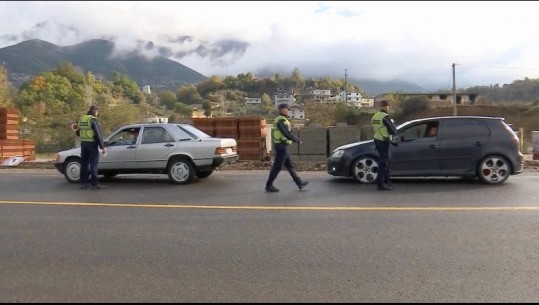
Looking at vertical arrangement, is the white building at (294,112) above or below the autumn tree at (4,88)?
below

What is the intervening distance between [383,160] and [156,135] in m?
5.01

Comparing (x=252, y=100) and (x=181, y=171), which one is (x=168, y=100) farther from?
(x=181, y=171)

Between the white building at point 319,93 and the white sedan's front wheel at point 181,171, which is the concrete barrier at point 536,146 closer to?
the white sedan's front wheel at point 181,171

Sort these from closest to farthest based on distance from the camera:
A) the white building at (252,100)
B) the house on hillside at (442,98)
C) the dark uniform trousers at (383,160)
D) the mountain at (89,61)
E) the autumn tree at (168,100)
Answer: the dark uniform trousers at (383,160) → the mountain at (89,61) → the white building at (252,100) → the autumn tree at (168,100) → the house on hillside at (442,98)

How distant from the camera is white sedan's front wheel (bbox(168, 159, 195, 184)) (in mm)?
10406

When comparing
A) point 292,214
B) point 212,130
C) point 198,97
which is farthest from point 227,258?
point 198,97

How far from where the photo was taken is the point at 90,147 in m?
9.95

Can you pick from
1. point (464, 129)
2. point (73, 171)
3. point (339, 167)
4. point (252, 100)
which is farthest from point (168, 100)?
→ point (464, 129)

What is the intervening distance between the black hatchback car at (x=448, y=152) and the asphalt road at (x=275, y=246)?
0.56m

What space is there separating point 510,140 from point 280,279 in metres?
7.23

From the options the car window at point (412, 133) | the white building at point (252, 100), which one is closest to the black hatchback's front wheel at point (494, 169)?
the car window at point (412, 133)

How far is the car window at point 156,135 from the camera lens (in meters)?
10.6

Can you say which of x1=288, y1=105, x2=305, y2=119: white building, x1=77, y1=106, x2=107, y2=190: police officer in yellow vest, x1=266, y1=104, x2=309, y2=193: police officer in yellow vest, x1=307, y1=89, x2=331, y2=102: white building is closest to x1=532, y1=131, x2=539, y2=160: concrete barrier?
x1=288, y1=105, x2=305, y2=119: white building

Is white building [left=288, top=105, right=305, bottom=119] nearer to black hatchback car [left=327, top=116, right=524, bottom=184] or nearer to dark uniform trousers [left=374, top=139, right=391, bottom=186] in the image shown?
black hatchback car [left=327, top=116, right=524, bottom=184]
